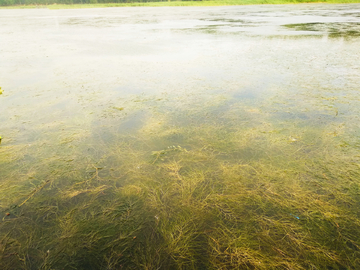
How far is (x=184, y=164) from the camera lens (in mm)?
2570

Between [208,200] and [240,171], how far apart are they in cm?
56

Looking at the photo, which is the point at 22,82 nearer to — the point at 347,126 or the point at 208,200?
the point at 208,200

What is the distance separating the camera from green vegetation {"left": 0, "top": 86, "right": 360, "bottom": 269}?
1.64m

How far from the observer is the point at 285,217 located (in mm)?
1900

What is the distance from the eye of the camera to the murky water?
5.53 feet

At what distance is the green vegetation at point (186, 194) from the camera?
164 centimetres

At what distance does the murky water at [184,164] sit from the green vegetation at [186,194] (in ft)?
0.04

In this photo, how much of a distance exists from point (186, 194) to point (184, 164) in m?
0.47

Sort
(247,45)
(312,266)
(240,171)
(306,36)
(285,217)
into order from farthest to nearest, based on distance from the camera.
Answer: (306,36)
(247,45)
(240,171)
(285,217)
(312,266)

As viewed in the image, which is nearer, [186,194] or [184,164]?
[186,194]

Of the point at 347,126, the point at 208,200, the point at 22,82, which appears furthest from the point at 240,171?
the point at 22,82

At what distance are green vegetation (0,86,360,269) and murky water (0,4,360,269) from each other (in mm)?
12

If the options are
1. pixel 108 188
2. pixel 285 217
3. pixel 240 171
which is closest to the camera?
pixel 285 217

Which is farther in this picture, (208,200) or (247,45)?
(247,45)
